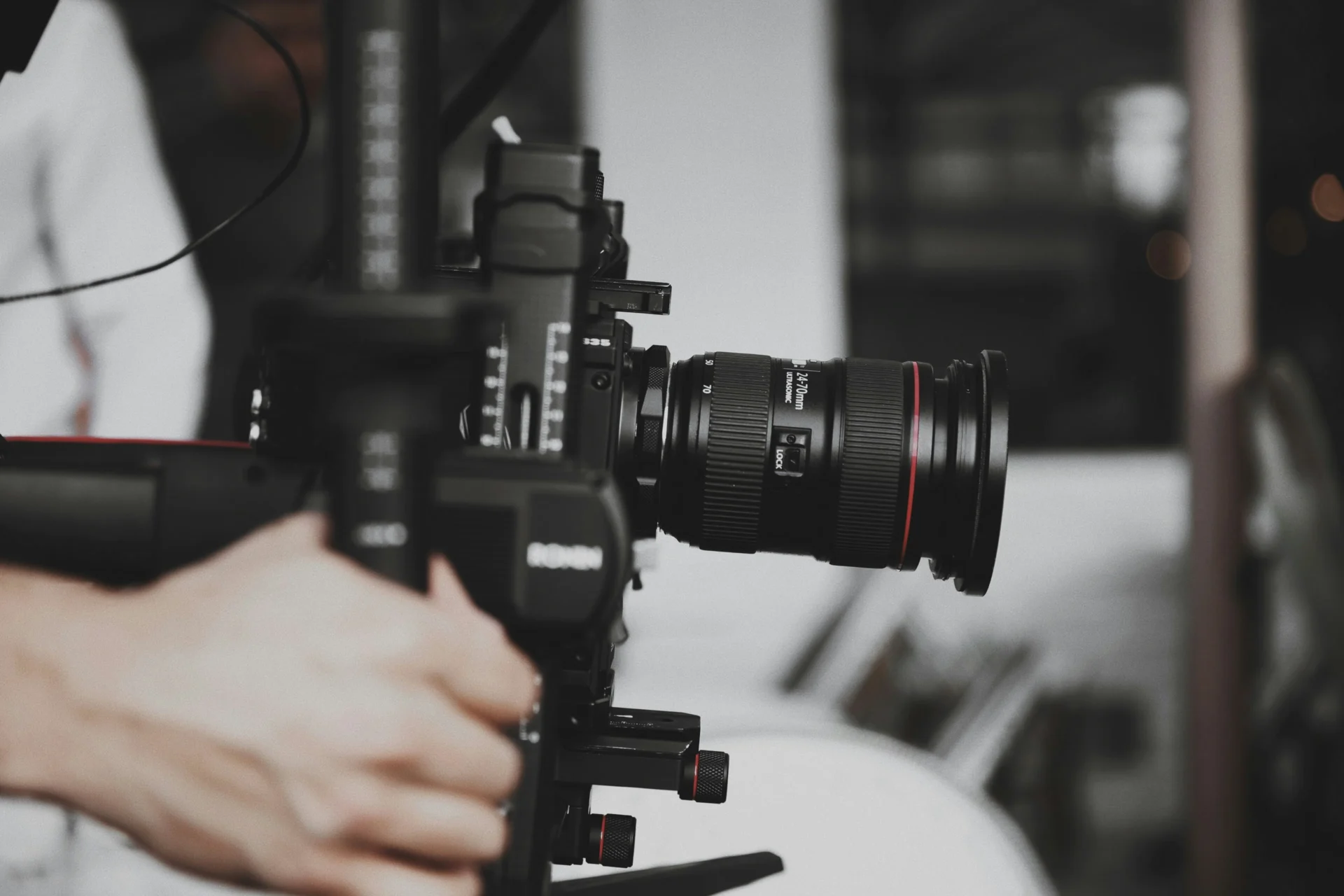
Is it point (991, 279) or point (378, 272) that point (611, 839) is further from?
point (991, 279)

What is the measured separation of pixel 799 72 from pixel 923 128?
1.16 ft

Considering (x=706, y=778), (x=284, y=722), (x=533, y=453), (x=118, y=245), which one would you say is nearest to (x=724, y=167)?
(x=118, y=245)

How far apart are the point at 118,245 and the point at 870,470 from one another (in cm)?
82

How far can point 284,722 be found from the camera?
0.27 m

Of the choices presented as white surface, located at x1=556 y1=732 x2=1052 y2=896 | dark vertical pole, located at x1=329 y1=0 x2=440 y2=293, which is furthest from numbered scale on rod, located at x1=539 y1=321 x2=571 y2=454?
white surface, located at x1=556 y1=732 x2=1052 y2=896

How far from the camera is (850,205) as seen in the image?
2225 millimetres

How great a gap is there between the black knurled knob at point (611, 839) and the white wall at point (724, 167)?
154 cm

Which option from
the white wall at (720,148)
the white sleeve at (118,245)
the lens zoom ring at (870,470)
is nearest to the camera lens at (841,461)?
the lens zoom ring at (870,470)

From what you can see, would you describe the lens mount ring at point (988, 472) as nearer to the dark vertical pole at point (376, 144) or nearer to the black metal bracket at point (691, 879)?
the black metal bracket at point (691, 879)

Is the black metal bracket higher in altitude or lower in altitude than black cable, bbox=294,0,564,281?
lower

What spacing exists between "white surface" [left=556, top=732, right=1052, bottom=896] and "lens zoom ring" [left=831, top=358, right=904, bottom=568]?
19cm

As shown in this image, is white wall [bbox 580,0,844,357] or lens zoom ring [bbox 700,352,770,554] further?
white wall [bbox 580,0,844,357]

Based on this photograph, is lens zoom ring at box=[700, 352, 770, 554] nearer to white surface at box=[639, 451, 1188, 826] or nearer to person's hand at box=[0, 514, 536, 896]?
person's hand at box=[0, 514, 536, 896]

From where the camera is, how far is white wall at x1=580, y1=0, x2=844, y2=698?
6.77 ft
